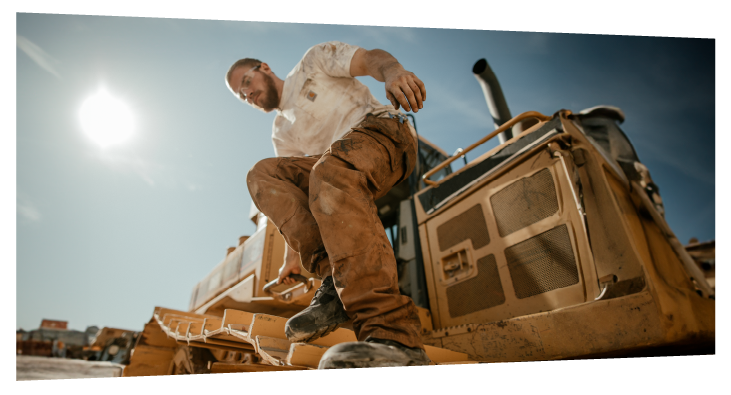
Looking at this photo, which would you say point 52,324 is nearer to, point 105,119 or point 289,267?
point 105,119

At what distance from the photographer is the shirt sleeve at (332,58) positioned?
1.55 metres

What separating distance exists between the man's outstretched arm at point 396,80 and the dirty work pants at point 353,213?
173mm

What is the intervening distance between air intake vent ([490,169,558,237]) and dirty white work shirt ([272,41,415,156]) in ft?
3.77

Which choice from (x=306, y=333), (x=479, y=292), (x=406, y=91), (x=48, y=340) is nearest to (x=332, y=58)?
(x=406, y=91)

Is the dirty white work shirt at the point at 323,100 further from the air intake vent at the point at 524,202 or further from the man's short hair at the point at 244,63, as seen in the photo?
the air intake vent at the point at 524,202

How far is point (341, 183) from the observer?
119cm

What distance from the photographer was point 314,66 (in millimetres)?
1689

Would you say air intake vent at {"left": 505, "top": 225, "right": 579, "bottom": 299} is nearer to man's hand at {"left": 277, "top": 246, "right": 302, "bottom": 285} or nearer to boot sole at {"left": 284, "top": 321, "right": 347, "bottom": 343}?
man's hand at {"left": 277, "top": 246, "right": 302, "bottom": 285}

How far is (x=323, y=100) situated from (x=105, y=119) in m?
1.27

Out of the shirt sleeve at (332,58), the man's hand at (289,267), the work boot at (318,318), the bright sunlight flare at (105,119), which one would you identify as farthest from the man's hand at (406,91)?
the bright sunlight flare at (105,119)

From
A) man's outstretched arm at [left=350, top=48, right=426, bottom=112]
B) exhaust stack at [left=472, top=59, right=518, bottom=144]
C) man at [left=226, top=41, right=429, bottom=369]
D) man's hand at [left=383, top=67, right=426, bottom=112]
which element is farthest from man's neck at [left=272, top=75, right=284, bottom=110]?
exhaust stack at [left=472, top=59, right=518, bottom=144]

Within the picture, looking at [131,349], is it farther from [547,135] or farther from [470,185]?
[547,135]

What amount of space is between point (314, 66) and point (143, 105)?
3.79 ft
